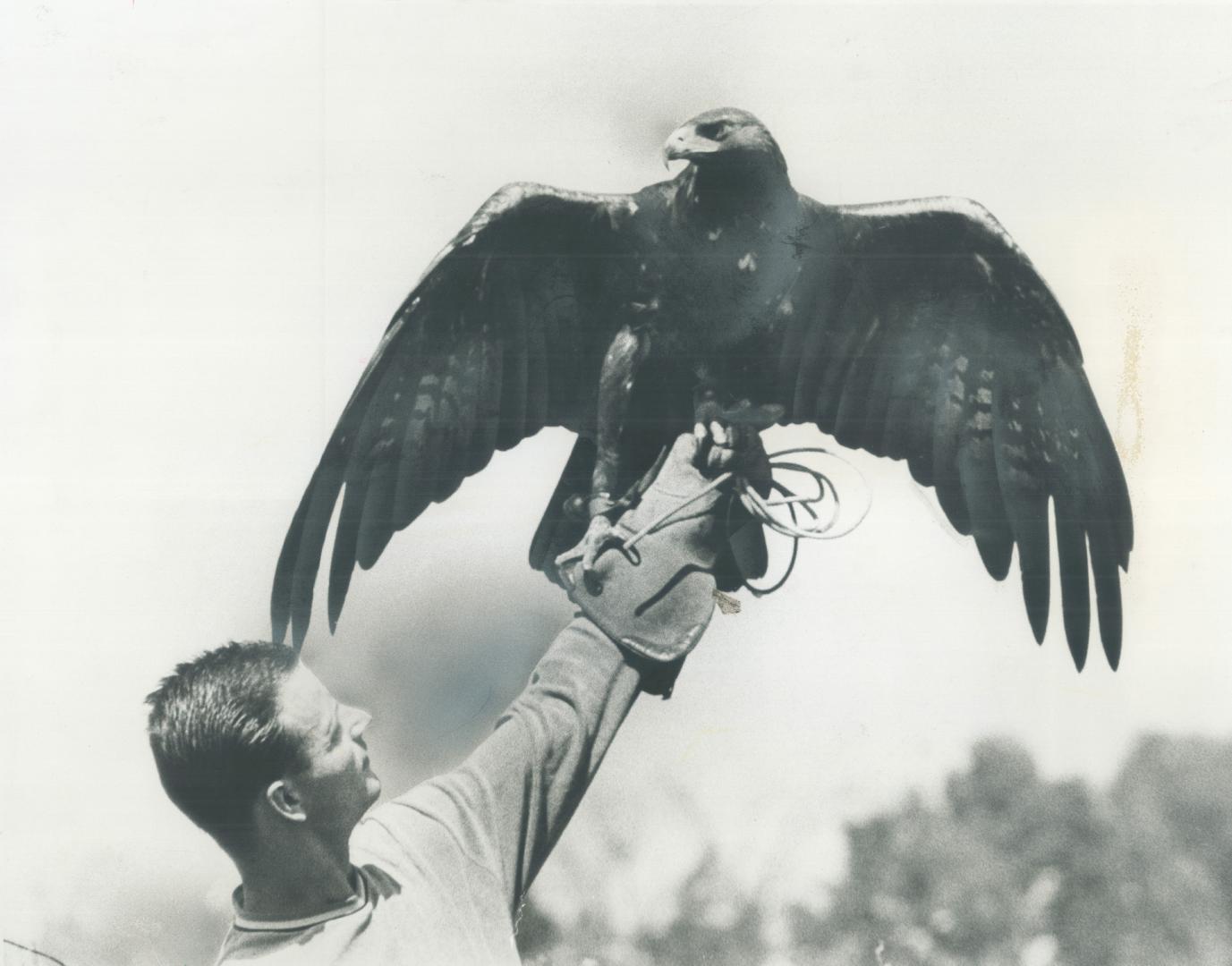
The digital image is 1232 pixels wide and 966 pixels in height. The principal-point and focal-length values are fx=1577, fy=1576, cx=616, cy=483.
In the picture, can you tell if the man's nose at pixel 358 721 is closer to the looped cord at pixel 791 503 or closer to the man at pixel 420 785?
the man at pixel 420 785

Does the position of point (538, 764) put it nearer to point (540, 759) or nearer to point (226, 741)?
point (540, 759)

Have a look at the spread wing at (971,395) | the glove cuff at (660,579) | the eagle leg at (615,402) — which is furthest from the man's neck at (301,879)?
the spread wing at (971,395)

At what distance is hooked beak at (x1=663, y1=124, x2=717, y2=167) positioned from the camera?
3.30m

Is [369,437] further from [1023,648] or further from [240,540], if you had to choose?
[1023,648]

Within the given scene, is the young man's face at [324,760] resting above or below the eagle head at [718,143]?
below

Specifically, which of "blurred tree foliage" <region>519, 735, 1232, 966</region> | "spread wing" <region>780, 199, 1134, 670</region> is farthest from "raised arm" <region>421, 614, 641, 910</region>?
"spread wing" <region>780, 199, 1134, 670</region>

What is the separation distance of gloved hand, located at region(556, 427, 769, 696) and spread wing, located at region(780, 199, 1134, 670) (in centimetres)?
26

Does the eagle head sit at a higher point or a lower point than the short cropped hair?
higher

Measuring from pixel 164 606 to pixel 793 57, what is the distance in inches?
73.1

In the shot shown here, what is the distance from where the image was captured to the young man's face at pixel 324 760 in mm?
2881

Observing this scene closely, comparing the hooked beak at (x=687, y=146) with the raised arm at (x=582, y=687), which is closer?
the raised arm at (x=582, y=687)

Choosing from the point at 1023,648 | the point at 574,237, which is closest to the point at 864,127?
the point at 574,237

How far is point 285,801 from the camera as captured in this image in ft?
9.42

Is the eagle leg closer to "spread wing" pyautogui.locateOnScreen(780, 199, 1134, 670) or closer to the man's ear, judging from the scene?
"spread wing" pyautogui.locateOnScreen(780, 199, 1134, 670)
